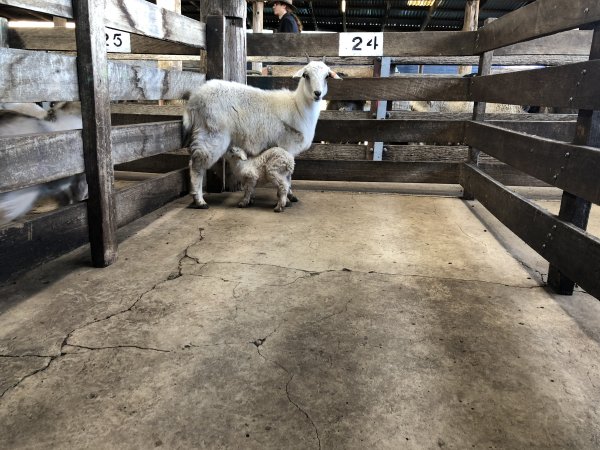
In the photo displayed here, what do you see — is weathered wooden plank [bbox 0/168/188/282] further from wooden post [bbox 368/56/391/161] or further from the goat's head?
wooden post [bbox 368/56/391/161]

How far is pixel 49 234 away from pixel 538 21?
3339 millimetres

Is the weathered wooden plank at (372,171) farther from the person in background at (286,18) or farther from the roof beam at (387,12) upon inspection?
the roof beam at (387,12)

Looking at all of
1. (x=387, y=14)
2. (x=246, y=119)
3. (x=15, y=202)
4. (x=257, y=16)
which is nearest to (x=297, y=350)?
(x=15, y=202)

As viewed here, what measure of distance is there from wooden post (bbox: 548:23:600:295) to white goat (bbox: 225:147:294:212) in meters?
2.33

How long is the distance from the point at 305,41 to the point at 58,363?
13.8 ft

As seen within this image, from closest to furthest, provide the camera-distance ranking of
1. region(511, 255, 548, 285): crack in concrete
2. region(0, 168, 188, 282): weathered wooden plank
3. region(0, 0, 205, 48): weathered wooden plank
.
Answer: region(0, 168, 188, 282): weathered wooden plank → region(0, 0, 205, 48): weathered wooden plank → region(511, 255, 548, 285): crack in concrete

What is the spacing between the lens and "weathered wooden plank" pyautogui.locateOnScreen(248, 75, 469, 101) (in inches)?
199

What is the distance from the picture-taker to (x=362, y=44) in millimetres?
5035

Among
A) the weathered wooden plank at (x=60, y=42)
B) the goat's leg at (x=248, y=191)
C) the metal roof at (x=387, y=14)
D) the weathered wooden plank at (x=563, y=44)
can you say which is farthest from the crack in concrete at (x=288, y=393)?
the metal roof at (x=387, y=14)

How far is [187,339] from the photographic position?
2.13m

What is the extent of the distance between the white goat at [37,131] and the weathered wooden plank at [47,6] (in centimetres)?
82

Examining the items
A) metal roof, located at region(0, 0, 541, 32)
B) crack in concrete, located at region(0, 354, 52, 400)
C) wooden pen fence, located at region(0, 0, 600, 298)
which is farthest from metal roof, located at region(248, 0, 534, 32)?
crack in concrete, located at region(0, 354, 52, 400)

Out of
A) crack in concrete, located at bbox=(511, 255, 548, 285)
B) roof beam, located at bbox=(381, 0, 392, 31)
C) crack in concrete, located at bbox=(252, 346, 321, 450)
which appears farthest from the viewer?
roof beam, located at bbox=(381, 0, 392, 31)

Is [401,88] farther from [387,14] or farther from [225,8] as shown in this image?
[387,14]
